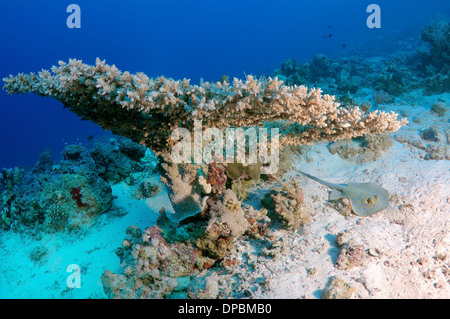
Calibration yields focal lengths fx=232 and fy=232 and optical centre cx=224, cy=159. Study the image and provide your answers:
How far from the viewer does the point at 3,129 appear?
2174 inches

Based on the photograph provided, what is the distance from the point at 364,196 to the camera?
4.28m

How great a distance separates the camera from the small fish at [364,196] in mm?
4191

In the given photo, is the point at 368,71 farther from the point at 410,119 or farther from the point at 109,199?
the point at 109,199

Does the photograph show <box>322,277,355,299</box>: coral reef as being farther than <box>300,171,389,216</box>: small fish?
No

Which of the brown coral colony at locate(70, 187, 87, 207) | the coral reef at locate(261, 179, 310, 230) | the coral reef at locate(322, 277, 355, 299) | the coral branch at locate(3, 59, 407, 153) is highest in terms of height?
the coral branch at locate(3, 59, 407, 153)

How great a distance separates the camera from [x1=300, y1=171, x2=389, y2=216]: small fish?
419cm

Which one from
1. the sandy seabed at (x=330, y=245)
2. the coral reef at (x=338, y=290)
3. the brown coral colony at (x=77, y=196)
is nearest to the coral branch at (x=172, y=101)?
the sandy seabed at (x=330, y=245)

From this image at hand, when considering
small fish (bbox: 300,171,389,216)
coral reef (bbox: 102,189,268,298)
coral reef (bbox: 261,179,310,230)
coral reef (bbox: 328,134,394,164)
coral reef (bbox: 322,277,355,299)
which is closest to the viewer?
coral reef (bbox: 322,277,355,299)

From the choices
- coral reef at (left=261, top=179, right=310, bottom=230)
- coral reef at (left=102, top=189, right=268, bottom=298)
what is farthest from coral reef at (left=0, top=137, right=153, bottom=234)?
coral reef at (left=261, top=179, right=310, bottom=230)

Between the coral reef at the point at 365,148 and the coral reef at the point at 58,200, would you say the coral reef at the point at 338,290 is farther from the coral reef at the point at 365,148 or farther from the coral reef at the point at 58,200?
the coral reef at the point at 58,200

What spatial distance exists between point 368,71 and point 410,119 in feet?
24.3

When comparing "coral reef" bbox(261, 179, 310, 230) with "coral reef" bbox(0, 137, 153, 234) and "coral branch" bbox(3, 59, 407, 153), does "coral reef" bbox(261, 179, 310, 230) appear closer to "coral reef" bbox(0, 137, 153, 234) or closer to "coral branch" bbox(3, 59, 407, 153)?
"coral branch" bbox(3, 59, 407, 153)

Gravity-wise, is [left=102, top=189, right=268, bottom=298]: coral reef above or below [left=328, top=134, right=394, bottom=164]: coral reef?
below

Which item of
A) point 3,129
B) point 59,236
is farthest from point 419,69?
point 3,129
